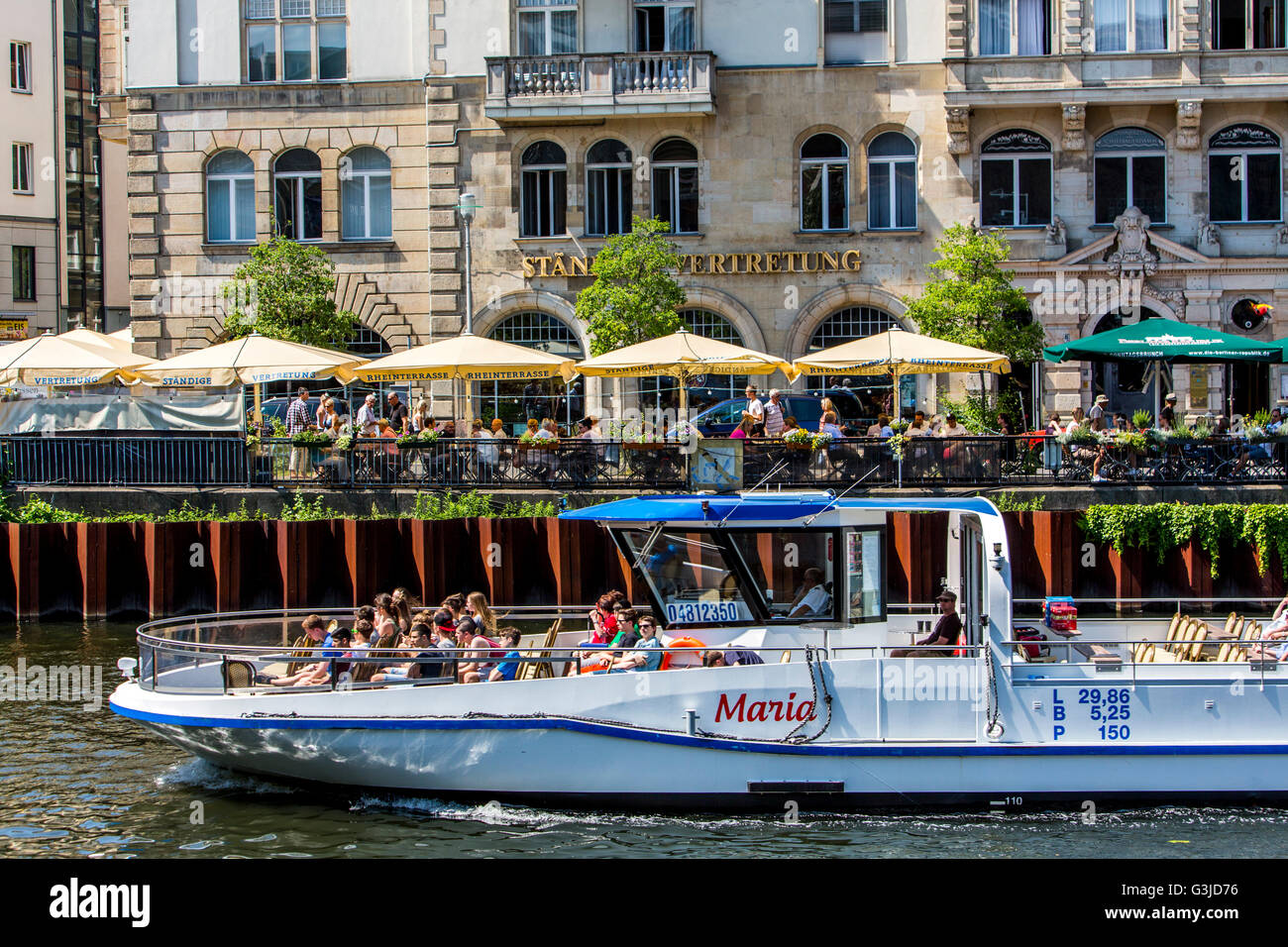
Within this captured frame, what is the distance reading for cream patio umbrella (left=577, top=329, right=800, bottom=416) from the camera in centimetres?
2620

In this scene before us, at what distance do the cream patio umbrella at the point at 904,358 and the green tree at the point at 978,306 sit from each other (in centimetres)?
358

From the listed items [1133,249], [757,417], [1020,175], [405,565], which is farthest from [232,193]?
[1133,249]

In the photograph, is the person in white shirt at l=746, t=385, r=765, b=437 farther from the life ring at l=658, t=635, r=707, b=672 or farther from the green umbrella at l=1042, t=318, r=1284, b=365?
the life ring at l=658, t=635, r=707, b=672

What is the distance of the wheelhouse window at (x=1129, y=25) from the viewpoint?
107 feet

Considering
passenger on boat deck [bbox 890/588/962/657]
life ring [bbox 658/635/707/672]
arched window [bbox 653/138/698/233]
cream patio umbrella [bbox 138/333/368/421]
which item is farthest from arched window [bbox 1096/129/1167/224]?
life ring [bbox 658/635/707/672]

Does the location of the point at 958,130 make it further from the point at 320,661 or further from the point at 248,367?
the point at 320,661

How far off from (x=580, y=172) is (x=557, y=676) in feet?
73.7

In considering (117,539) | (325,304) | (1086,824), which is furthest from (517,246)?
(1086,824)

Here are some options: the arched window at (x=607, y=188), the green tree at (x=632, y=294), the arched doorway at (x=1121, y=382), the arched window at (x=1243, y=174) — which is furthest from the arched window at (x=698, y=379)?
the arched window at (x=1243, y=174)

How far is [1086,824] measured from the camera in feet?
43.0

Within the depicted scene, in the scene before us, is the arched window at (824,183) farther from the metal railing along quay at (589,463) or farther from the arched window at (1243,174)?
the metal railing along quay at (589,463)

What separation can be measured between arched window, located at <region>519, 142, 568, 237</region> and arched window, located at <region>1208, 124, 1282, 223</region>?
576 inches

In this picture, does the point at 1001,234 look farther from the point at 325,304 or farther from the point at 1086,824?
the point at 1086,824

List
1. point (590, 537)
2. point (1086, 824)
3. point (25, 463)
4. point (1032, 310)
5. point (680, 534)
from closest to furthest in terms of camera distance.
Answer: point (1086, 824) → point (680, 534) → point (590, 537) → point (25, 463) → point (1032, 310)
